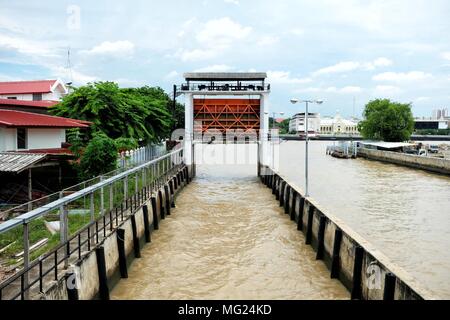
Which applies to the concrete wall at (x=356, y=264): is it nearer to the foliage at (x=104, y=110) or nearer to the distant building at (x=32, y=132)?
the distant building at (x=32, y=132)

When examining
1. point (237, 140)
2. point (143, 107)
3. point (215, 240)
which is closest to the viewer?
point (215, 240)

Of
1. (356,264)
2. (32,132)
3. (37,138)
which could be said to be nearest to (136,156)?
(37,138)

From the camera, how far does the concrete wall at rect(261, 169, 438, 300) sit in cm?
802

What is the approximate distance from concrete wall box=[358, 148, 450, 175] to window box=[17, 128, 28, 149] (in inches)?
1271

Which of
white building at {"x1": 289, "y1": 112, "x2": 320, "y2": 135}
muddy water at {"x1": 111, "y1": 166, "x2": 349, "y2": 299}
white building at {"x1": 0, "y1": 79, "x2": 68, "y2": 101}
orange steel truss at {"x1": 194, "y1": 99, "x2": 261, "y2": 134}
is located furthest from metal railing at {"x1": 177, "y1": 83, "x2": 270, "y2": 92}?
white building at {"x1": 289, "y1": 112, "x2": 320, "y2": 135}

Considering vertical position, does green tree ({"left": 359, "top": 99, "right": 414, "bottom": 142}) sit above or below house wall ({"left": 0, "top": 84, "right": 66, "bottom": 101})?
below

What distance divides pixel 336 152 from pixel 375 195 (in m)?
36.3

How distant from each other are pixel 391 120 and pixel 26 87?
162 feet

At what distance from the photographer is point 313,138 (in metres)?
127

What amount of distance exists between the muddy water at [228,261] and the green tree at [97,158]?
4014mm

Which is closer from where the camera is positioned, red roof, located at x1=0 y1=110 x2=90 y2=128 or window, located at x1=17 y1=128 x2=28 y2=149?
red roof, located at x1=0 y1=110 x2=90 y2=128

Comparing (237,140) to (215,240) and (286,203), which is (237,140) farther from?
(215,240)

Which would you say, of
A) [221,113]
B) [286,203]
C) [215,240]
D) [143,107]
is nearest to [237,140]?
[221,113]

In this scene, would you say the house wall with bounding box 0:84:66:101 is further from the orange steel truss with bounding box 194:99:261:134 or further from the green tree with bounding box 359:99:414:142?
the green tree with bounding box 359:99:414:142
